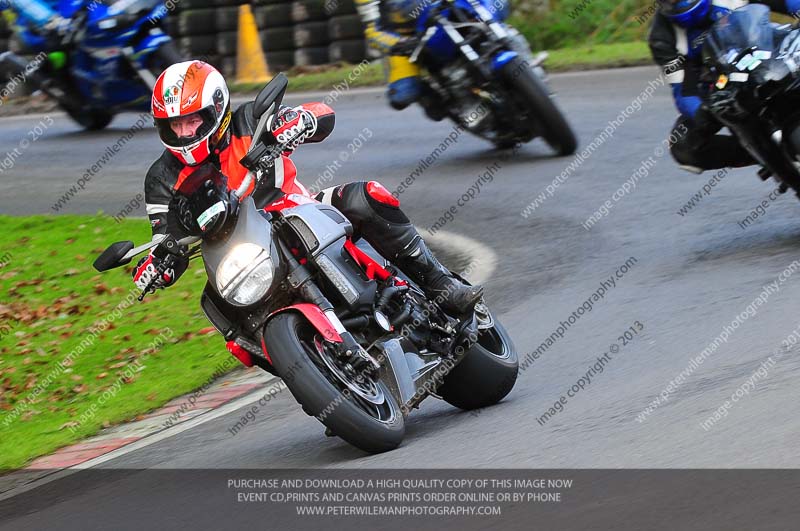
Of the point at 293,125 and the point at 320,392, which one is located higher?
the point at 293,125

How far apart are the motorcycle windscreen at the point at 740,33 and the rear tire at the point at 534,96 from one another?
3.37 metres

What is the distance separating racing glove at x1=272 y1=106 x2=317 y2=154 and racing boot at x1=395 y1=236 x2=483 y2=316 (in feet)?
2.79

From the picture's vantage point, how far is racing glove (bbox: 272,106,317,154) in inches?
220

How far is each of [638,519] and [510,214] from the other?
677 centimetres

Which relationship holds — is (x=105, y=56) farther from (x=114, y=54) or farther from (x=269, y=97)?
(x=269, y=97)

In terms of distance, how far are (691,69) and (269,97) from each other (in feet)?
14.0

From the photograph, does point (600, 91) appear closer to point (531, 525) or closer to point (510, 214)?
point (510, 214)

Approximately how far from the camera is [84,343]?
898cm

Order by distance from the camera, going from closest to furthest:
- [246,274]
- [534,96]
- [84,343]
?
1. [246,274]
2. [84,343]
3. [534,96]

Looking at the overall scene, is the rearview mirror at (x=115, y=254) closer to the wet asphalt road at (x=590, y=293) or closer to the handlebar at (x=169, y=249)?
the handlebar at (x=169, y=249)

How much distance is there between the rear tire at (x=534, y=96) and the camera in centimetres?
1130

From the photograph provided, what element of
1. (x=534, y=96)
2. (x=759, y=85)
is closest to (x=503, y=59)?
(x=534, y=96)

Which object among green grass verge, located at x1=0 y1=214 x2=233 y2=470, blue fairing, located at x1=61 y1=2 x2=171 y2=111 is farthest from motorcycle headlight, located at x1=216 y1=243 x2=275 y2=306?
blue fairing, located at x1=61 y1=2 x2=171 y2=111

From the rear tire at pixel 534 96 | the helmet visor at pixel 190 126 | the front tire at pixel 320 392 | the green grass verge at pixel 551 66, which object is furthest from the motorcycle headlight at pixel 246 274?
the green grass verge at pixel 551 66
